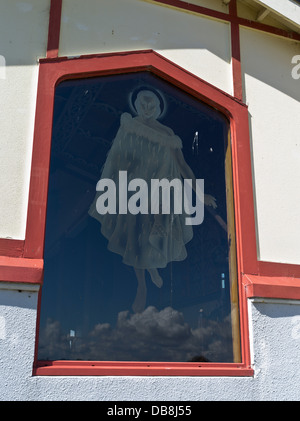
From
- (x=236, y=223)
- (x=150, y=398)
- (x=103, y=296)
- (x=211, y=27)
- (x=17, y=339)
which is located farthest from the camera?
(x=211, y=27)

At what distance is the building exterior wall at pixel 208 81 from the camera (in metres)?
3.79

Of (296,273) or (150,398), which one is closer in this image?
(150,398)

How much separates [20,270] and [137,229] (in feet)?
4.04

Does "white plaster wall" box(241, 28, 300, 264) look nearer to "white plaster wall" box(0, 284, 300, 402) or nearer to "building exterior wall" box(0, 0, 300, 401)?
"building exterior wall" box(0, 0, 300, 401)

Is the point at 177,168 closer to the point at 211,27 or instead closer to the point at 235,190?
the point at 235,190

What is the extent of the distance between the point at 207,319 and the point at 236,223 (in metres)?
0.86

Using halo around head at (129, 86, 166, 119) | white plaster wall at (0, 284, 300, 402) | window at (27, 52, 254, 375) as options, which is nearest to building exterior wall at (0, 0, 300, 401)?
white plaster wall at (0, 284, 300, 402)

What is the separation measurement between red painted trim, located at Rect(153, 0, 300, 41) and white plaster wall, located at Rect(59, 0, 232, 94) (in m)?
0.05

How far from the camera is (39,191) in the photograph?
162 inches

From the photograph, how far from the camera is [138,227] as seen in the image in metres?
4.73

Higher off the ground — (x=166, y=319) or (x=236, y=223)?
(x=236, y=223)

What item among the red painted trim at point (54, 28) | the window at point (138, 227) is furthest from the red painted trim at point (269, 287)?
the red painted trim at point (54, 28)

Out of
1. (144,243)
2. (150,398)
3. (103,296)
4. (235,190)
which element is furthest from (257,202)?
(150,398)

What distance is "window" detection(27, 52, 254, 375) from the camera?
4281 millimetres
